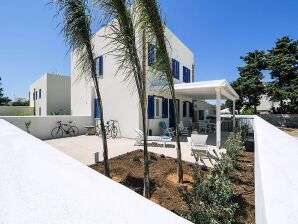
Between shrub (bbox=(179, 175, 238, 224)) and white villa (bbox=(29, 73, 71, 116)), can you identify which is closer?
shrub (bbox=(179, 175, 238, 224))

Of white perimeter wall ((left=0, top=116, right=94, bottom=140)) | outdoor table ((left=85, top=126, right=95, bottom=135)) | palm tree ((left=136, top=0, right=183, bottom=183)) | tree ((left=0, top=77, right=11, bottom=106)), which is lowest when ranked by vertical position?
outdoor table ((left=85, top=126, right=95, bottom=135))

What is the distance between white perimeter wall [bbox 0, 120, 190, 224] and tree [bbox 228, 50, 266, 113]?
3014 cm

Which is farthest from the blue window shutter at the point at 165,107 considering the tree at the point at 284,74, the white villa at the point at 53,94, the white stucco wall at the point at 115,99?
the tree at the point at 284,74

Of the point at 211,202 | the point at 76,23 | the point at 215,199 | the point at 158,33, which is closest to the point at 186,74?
the point at 158,33

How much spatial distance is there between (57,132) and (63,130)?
0.46 m

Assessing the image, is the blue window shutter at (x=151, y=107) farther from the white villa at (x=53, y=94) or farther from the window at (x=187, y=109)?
the white villa at (x=53, y=94)

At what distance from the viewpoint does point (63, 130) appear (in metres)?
14.7

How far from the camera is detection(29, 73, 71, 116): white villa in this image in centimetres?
2441

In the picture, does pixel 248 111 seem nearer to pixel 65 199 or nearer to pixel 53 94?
pixel 53 94

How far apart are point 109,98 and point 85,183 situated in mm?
13844

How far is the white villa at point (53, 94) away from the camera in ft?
80.1

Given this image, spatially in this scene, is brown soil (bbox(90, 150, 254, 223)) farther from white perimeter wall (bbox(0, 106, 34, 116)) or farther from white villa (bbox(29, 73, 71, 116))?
white perimeter wall (bbox(0, 106, 34, 116))

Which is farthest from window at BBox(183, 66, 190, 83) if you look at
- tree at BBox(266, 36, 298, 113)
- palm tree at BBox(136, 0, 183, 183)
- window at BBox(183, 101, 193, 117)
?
palm tree at BBox(136, 0, 183, 183)

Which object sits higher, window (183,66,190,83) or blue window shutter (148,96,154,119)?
window (183,66,190,83)
